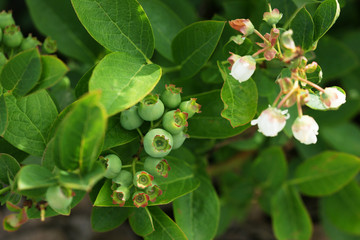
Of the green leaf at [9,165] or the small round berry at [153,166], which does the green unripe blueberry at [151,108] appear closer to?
the small round berry at [153,166]

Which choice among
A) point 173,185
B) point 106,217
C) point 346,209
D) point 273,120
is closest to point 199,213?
point 173,185

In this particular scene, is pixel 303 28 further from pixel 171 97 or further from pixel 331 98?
pixel 171 97

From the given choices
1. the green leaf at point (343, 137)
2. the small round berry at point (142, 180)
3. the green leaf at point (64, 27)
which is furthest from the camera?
the green leaf at point (343, 137)

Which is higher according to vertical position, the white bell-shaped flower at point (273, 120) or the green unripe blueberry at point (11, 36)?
the green unripe blueberry at point (11, 36)

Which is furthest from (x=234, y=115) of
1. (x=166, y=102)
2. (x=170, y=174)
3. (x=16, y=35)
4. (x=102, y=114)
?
(x=16, y=35)

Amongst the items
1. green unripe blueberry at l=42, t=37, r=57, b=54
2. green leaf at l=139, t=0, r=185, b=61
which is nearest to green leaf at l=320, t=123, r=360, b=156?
green leaf at l=139, t=0, r=185, b=61

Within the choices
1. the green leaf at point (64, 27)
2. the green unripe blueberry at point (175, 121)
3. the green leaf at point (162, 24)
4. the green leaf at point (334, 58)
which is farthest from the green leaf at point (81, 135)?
the green leaf at point (334, 58)
